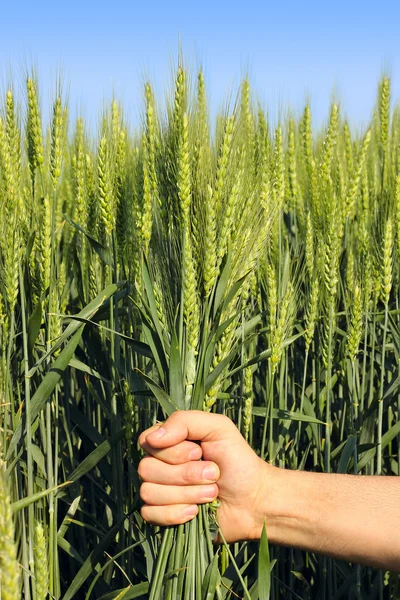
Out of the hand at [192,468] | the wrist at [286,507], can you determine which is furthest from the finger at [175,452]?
the wrist at [286,507]

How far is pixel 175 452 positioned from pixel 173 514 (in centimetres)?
11

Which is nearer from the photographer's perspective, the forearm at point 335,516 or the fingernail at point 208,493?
the fingernail at point 208,493

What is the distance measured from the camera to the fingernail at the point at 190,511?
4.08ft

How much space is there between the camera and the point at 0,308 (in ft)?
4.94

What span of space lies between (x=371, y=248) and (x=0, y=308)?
1.23 meters

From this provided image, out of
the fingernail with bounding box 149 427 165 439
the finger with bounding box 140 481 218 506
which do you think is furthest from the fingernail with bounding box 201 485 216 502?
the fingernail with bounding box 149 427 165 439

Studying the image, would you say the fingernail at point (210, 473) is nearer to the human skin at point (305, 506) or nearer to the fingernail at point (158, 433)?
the human skin at point (305, 506)

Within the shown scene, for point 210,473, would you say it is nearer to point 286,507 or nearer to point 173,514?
point 173,514

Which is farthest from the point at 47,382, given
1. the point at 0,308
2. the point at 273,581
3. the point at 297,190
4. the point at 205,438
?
the point at 297,190

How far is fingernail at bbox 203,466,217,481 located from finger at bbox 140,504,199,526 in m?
0.06

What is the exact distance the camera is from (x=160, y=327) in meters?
1.28

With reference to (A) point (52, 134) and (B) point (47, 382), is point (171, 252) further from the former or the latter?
(A) point (52, 134)

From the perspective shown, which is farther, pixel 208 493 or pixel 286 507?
pixel 286 507

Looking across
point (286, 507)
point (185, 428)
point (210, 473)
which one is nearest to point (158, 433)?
point (185, 428)
